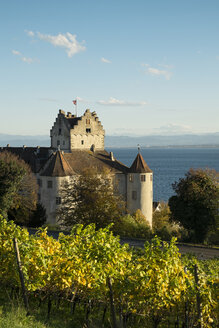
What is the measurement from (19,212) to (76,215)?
24.5ft

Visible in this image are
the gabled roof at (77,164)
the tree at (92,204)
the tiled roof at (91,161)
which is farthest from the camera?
the tiled roof at (91,161)

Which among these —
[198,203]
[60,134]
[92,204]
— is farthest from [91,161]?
[198,203]

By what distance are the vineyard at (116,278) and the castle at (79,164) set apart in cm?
3861

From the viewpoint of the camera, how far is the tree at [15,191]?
45500 mm

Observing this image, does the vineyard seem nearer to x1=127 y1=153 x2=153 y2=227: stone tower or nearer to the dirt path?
the dirt path

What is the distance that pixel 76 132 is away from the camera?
71188mm

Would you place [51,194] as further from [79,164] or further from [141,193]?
[141,193]

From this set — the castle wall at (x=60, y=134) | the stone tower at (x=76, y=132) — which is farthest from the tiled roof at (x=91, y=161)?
the castle wall at (x=60, y=134)

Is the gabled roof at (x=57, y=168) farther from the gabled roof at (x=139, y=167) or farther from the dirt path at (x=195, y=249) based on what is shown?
the dirt path at (x=195, y=249)

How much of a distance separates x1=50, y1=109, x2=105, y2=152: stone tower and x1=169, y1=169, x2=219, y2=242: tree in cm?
3007

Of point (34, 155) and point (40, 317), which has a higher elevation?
point (34, 155)

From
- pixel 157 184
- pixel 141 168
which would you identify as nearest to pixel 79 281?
pixel 141 168

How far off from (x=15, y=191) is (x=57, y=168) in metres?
11.3

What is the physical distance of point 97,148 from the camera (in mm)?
74438
